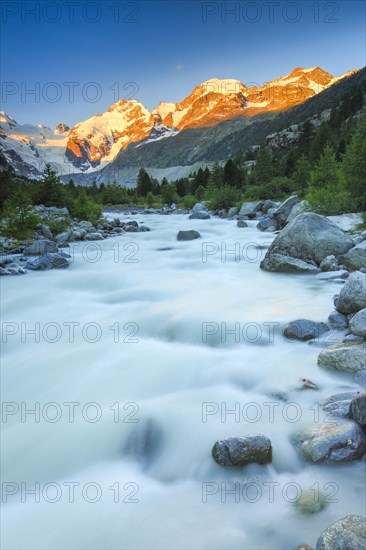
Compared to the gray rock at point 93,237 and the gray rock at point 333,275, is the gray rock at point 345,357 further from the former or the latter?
the gray rock at point 93,237

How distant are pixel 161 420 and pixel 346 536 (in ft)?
7.67

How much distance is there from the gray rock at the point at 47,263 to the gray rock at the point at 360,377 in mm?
10492

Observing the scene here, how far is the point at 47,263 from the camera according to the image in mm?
12758

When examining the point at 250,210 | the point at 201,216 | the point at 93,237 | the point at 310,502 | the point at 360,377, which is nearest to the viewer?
the point at 310,502

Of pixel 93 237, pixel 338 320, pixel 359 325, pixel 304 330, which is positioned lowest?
pixel 304 330

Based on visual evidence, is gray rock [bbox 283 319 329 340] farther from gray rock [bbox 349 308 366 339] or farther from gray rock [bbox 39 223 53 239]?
gray rock [bbox 39 223 53 239]

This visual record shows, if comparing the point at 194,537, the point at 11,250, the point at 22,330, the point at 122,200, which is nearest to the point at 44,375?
the point at 22,330

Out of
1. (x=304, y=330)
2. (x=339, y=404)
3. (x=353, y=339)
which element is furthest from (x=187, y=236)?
(x=339, y=404)

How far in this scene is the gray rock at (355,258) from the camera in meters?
10.0

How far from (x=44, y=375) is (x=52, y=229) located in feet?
47.9

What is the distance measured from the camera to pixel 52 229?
1911 cm

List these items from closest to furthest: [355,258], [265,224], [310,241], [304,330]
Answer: [304,330] < [355,258] < [310,241] < [265,224]

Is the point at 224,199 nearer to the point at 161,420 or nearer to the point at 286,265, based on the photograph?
the point at 286,265

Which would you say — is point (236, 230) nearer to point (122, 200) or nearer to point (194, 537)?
point (194, 537)
